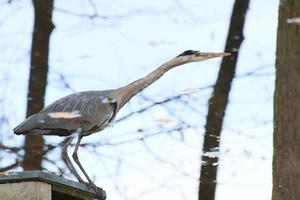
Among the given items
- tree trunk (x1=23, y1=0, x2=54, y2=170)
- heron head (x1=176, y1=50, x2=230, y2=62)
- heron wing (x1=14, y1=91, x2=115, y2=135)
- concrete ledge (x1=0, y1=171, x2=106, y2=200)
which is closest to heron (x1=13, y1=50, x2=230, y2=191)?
heron wing (x1=14, y1=91, x2=115, y2=135)

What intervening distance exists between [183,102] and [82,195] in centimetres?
268

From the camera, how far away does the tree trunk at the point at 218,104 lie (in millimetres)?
6657

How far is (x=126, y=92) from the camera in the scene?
5.07m

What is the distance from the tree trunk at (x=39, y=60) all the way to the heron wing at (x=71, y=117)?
180 centimetres

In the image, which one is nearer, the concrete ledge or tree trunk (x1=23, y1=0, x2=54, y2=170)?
the concrete ledge

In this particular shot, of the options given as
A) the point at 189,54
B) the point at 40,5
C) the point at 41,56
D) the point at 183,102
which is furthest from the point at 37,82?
the point at 189,54

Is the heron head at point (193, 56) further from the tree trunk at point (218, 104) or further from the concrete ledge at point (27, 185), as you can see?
the concrete ledge at point (27, 185)

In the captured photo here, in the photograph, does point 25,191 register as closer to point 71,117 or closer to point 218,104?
point 71,117

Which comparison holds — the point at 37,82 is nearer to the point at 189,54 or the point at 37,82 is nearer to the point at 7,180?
the point at 189,54

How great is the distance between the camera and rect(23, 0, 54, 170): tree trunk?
678 centimetres

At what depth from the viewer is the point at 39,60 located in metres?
6.92

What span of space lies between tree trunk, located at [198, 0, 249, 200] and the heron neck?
154 centimetres

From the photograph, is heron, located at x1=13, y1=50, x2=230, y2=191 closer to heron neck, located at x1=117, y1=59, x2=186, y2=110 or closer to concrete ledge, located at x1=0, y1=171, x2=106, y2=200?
heron neck, located at x1=117, y1=59, x2=186, y2=110

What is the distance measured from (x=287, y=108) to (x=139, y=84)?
92 cm
